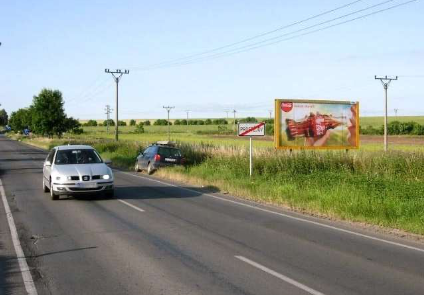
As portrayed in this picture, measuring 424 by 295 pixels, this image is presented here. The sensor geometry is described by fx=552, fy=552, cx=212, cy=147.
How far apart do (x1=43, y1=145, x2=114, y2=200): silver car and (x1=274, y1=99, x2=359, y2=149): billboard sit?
11.9 m

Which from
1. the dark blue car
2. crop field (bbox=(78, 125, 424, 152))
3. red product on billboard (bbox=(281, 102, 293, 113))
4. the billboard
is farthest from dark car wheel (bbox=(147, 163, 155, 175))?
red product on billboard (bbox=(281, 102, 293, 113))

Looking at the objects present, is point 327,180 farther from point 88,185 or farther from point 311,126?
point 311,126

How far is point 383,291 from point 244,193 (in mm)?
11983

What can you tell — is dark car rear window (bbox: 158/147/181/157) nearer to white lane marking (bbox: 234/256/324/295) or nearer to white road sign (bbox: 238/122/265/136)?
white road sign (bbox: 238/122/265/136)

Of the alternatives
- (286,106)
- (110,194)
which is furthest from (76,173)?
(286,106)

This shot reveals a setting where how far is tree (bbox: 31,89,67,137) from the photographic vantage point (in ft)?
250

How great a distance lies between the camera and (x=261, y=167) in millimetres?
23938

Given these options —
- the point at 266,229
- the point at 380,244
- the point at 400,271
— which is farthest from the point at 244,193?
the point at 400,271

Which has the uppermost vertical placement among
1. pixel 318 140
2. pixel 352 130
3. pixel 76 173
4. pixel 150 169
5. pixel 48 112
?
pixel 48 112

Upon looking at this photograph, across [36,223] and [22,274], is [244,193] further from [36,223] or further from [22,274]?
[22,274]

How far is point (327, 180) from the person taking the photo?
1892cm

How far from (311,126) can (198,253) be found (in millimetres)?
19917

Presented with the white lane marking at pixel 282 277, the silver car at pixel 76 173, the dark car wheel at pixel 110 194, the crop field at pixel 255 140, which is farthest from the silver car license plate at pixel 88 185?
the crop field at pixel 255 140

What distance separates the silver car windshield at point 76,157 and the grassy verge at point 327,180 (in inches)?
202
